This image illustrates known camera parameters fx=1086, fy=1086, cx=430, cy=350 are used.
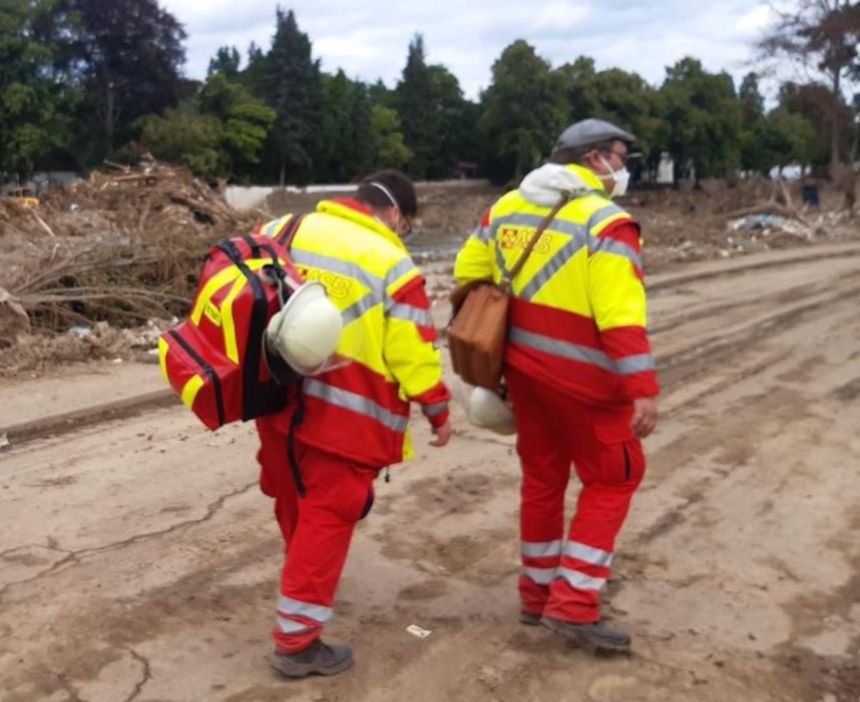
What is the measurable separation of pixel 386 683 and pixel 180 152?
5105cm

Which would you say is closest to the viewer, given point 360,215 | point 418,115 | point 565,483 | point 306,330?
point 306,330

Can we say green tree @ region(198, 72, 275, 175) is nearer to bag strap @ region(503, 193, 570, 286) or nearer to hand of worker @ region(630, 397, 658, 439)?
bag strap @ region(503, 193, 570, 286)

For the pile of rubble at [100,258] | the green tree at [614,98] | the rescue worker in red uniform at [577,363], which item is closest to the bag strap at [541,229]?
the rescue worker in red uniform at [577,363]

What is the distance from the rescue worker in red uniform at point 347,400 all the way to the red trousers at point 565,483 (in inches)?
20.0

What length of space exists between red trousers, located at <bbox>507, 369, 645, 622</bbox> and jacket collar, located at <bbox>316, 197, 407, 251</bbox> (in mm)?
762

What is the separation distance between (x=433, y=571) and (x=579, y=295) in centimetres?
170

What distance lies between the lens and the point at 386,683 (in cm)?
394

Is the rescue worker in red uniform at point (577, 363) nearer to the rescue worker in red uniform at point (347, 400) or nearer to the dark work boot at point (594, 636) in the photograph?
the dark work boot at point (594, 636)

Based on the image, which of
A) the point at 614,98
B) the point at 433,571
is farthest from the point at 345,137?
the point at 433,571

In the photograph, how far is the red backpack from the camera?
11.8ft

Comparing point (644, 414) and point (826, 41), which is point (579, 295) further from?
point (826, 41)

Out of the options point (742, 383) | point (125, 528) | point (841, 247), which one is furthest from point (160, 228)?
point (841, 247)

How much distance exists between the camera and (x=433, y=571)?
199 inches

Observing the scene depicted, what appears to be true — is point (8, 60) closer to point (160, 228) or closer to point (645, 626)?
point (160, 228)
